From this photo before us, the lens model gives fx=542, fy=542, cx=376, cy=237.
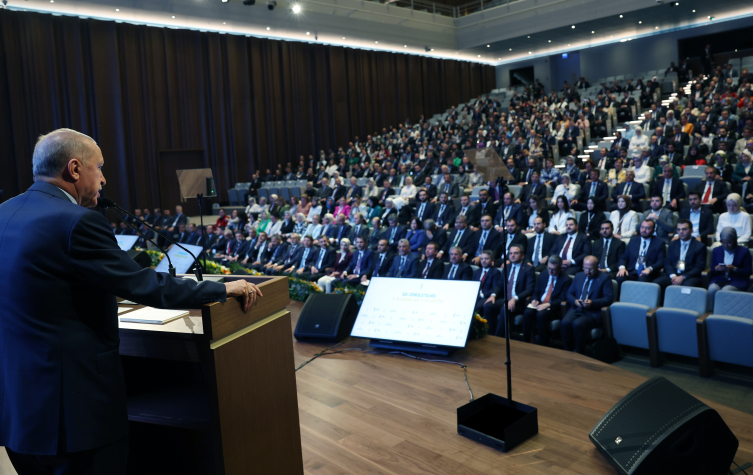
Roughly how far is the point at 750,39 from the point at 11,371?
2004 cm

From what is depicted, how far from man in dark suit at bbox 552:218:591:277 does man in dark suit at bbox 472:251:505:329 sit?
0.98 meters

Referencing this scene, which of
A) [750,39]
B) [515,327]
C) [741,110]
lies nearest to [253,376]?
[515,327]

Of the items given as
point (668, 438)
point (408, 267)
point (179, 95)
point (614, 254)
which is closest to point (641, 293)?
point (614, 254)

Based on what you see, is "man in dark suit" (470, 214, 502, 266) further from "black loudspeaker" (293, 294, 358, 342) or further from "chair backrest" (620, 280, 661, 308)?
"black loudspeaker" (293, 294, 358, 342)

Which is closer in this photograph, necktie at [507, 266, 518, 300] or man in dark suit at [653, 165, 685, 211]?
necktie at [507, 266, 518, 300]

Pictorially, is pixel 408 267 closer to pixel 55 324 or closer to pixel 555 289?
pixel 555 289

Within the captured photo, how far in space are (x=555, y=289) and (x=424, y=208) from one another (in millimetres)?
4211

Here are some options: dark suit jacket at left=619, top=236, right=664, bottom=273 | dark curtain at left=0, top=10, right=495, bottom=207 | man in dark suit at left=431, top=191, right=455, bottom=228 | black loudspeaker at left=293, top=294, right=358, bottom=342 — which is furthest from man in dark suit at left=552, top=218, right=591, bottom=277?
dark curtain at left=0, top=10, right=495, bottom=207

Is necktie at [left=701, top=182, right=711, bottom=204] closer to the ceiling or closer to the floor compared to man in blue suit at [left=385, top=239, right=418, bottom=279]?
closer to the ceiling

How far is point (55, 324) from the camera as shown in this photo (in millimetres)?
1214

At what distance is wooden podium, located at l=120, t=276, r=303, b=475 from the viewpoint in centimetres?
143

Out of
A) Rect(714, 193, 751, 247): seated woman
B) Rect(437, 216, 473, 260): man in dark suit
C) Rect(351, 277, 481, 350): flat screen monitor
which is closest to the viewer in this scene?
Rect(351, 277, 481, 350): flat screen monitor

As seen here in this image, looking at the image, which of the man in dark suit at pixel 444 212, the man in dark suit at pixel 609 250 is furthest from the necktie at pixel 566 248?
the man in dark suit at pixel 444 212

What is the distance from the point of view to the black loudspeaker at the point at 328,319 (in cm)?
365
